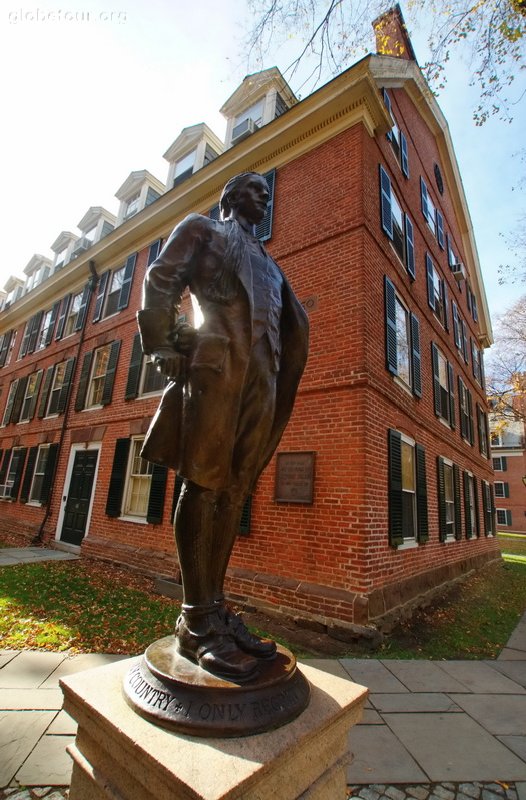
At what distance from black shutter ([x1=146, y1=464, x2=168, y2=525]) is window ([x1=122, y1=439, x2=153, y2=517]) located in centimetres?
57

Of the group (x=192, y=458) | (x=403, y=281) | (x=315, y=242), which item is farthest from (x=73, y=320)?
(x=192, y=458)

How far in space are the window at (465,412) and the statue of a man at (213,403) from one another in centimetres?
1191

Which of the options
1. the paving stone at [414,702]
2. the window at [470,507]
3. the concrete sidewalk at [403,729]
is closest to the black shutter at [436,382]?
the window at [470,507]

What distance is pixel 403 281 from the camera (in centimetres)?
843

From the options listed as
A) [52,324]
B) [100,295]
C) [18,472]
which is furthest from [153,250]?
[18,472]

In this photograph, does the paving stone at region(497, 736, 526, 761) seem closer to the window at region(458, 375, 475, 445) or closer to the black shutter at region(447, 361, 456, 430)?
the black shutter at region(447, 361, 456, 430)

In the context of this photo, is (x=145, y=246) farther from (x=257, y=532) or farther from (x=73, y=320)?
(x=257, y=532)

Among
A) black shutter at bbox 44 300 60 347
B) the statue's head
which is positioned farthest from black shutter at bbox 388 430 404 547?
black shutter at bbox 44 300 60 347

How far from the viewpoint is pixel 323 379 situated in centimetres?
625

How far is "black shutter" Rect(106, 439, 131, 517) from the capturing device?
29.6ft

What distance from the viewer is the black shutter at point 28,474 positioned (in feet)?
41.3

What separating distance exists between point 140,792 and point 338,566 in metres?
4.32

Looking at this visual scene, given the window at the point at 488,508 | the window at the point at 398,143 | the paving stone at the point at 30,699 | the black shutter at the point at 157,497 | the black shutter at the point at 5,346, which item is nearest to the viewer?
the paving stone at the point at 30,699

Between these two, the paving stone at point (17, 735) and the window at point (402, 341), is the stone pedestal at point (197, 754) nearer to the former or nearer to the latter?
the paving stone at point (17, 735)
